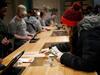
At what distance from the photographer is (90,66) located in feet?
4.76

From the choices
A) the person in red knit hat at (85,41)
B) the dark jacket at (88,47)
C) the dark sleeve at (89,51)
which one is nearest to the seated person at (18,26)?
the person in red knit hat at (85,41)

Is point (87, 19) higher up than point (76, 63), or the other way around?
point (87, 19)

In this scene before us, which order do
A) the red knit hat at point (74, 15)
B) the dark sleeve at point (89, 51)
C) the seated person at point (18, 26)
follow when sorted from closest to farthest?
the dark sleeve at point (89, 51), the red knit hat at point (74, 15), the seated person at point (18, 26)

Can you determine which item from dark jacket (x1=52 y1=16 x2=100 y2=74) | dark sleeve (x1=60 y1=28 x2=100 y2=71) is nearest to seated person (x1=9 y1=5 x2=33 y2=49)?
dark jacket (x1=52 y1=16 x2=100 y2=74)

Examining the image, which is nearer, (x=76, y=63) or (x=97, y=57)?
(x=97, y=57)

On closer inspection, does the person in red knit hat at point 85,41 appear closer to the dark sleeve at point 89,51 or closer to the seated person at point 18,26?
the dark sleeve at point 89,51

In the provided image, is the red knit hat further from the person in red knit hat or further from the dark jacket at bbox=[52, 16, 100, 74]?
the dark jacket at bbox=[52, 16, 100, 74]

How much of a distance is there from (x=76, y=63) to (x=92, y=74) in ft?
0.57

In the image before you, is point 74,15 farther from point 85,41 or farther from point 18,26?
point 18,26

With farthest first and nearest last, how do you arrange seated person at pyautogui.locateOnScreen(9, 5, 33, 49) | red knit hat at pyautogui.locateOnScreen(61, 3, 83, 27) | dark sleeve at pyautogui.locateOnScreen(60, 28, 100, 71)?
1. seated person at pyautogui.locateOnScreen(9, 5, 33, 49)
2. red knit hat at pyautogui.locateOnScreen(61, 3, 83, 27)
3. dark sleeve at pyautogui.locateOnScreen(60, 28, 100, 71)

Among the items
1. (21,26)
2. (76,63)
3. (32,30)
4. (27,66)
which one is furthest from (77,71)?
(32,30)

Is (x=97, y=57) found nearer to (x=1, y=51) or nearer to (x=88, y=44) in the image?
(x=88, y=44)

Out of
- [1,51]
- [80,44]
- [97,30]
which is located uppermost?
[97,30]

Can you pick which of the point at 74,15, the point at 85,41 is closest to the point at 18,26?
the point at 74,15
